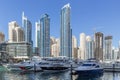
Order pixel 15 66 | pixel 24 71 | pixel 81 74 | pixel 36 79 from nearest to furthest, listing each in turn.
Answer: pixel 36 79, pixel 81 74, pixel 24 71, pixel 15 66

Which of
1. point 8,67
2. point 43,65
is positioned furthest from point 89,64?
point 8,67

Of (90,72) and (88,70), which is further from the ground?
(88,70)

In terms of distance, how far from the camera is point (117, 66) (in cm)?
10100

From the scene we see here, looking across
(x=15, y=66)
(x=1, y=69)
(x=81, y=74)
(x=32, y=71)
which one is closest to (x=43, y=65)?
(x=32, y=71)

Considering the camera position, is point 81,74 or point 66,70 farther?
point 66,70

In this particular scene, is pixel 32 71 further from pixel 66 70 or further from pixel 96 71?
pixel 96 71

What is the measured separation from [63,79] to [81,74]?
8010 millimetres

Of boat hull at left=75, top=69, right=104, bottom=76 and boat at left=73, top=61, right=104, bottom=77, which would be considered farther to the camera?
boat at left=73, top=61, right=104, bottom=77

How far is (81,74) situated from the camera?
7150cm

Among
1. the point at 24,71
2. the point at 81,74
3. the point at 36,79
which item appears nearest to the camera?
the point at 36,79

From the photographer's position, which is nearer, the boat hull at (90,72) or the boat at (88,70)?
the boat hull at (90,72)

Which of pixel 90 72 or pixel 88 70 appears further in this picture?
pixel 90 72

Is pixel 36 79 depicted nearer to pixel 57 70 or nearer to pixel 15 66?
pixel 57 70

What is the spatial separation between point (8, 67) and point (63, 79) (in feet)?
130
